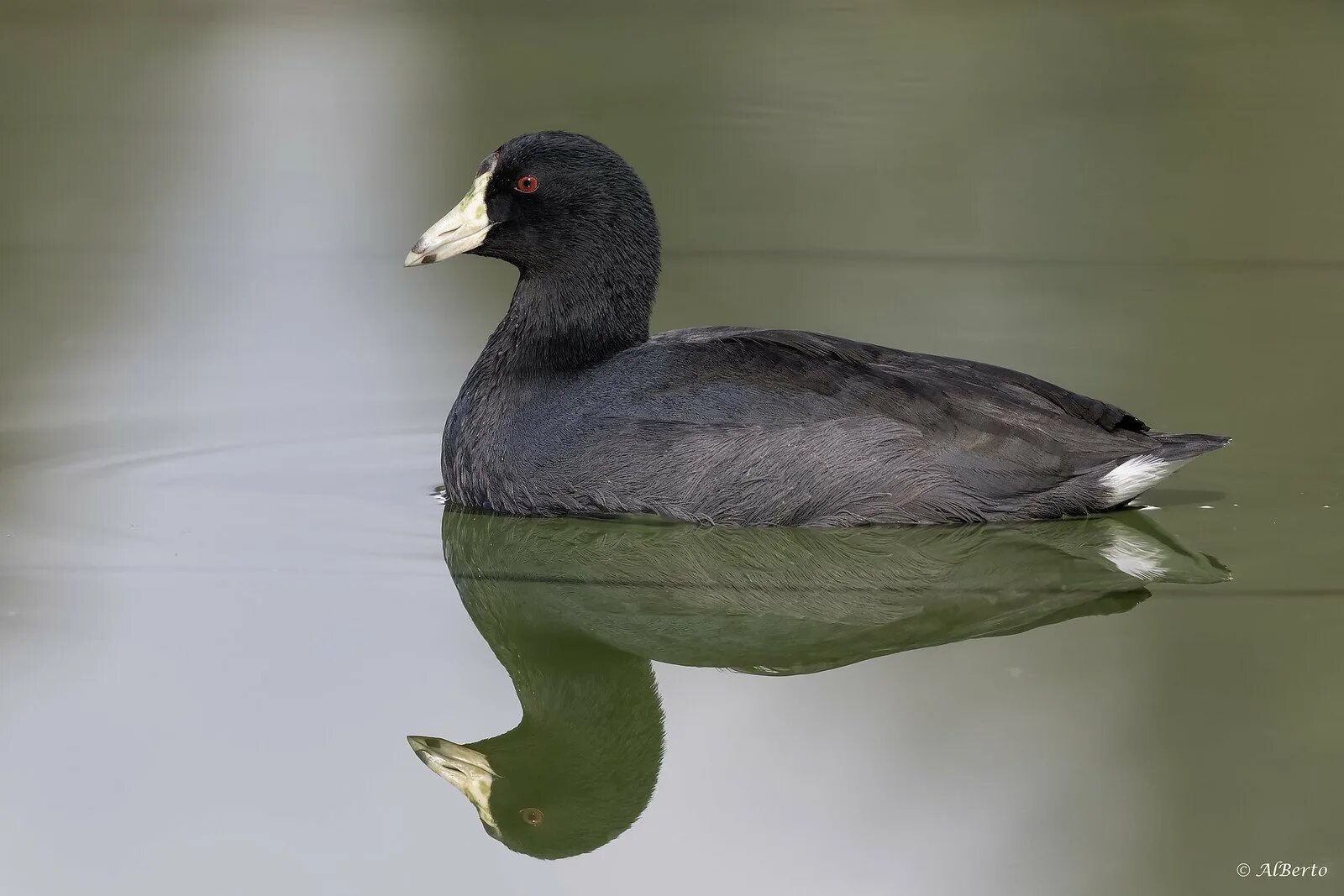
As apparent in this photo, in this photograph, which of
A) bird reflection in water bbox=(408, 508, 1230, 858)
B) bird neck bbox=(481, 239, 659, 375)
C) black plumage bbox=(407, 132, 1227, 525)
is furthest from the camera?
bird neck bbox=(481, 239, 659, 375)

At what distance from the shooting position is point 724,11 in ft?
47.8

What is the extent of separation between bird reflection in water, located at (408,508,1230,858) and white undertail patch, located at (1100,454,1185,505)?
0.42 ft

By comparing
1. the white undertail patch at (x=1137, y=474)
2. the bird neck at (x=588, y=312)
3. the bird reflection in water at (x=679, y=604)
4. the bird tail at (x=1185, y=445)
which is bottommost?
the bird reflection in water at (x=679, y=604)

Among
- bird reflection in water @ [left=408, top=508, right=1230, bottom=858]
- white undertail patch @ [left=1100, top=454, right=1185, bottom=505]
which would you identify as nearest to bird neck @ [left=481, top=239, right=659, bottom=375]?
bird reflection in water @ [left=408, top=508, right=1230, bottom=858]

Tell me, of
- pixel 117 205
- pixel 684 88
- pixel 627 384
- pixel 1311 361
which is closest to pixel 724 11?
pixel 684 88

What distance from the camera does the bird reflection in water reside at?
4.47 meters

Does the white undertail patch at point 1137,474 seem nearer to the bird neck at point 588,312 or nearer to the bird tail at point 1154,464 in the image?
the bird tail at point 1154,464

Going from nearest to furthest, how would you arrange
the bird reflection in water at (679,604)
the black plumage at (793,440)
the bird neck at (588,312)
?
the bird reflection in water at (679,604)
the black plumage at (793,440)
the bird neck at (588,312)

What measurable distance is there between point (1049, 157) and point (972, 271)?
2231 mm

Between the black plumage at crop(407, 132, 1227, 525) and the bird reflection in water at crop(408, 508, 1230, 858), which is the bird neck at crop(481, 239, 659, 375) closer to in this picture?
the black plumage at crop(407, 132, 1227, 525)

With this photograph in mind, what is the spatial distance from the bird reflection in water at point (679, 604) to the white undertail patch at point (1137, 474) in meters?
0.13

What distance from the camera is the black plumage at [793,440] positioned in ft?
18.9

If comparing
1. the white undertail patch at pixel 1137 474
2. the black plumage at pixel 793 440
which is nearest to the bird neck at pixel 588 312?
the black plumage at pixel 793 440

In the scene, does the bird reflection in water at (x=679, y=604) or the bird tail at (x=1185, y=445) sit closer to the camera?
the bird reflection in water at (x=679, y=604)
